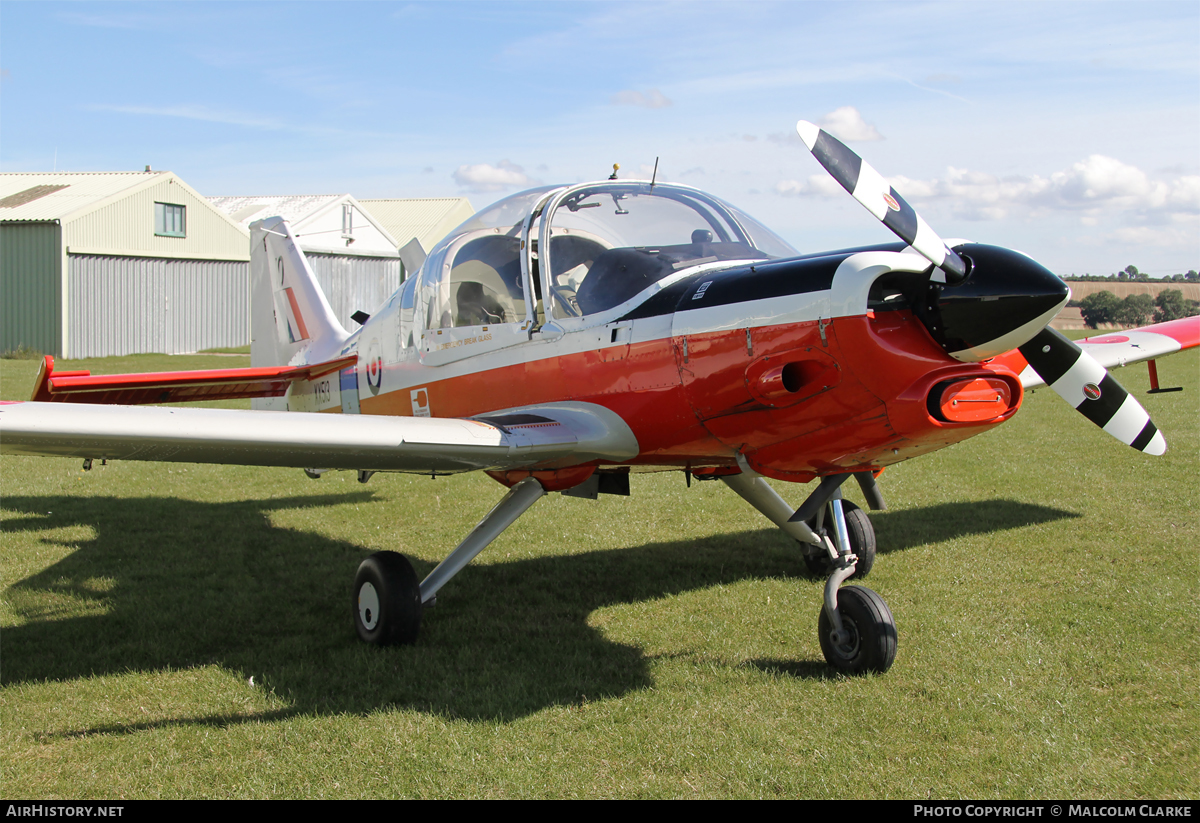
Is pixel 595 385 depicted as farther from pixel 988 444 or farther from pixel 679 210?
pixel 988 444

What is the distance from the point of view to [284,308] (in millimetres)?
9234

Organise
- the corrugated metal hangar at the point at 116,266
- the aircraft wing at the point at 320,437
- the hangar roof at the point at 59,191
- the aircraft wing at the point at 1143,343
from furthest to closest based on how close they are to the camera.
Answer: the hangar roof at the point at 59,191, the corrugated metal hangar at the point at 116,266, the aircraft wing at the point at 1143,343, the aircraft wing at the point at 320,437

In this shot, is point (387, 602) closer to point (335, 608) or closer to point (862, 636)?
point (335, 608)

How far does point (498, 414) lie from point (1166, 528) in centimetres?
588

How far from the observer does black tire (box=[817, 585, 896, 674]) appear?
4.59m

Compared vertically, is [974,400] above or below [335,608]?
above

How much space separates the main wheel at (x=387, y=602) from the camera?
5.07m

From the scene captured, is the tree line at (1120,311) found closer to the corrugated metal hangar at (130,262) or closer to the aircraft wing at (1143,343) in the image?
the aircraft wing at (1143,343)

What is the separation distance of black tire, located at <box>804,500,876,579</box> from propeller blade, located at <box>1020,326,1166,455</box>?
1.87 metres

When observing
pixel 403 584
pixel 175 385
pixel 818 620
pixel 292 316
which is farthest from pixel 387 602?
pixel 292 316

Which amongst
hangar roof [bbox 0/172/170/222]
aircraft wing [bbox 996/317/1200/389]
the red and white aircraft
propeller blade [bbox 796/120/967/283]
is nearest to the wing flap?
the red and white aircraft

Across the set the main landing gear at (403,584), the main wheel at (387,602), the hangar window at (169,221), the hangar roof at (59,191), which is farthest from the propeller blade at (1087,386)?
the hangar window at (169,221)

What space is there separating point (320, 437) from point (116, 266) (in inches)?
1171

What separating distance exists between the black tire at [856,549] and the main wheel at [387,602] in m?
2.94
